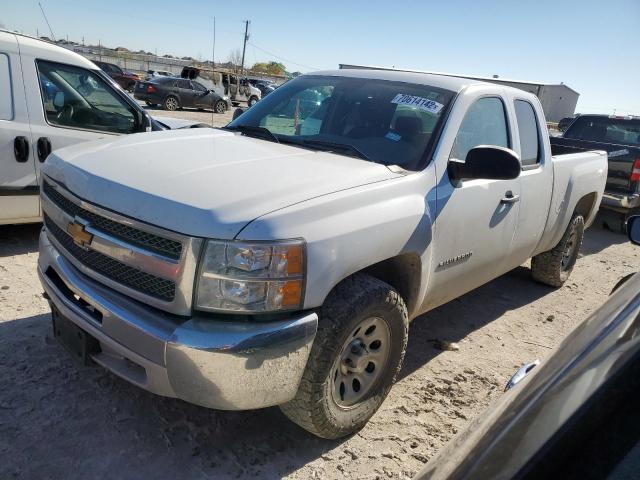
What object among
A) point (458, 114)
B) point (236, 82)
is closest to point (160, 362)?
point (458, 114)

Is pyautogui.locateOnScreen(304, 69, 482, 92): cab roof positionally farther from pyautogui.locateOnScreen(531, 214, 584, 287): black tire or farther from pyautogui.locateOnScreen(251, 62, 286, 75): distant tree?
pyautogui.locateOnScreen(251, 62, 286, 75): distant tree

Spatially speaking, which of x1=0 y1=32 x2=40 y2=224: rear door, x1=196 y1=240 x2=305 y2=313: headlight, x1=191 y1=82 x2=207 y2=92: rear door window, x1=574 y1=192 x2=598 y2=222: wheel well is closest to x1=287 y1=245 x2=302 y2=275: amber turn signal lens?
x1=196 y1=240 x2=305 y2=313: headlight

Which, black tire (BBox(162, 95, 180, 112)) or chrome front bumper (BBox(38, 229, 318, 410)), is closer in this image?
chrome front bumper (BBox(38, 229, 318, 410))

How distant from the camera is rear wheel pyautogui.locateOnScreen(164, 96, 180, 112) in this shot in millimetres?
22141

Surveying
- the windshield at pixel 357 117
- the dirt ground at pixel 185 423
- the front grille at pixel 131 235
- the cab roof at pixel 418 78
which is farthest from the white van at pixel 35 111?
the cab roof at pixel 418 78

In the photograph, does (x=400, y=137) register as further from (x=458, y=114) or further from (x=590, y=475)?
(x=590, y=475)

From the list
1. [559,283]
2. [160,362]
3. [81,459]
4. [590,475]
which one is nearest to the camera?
[590,475]

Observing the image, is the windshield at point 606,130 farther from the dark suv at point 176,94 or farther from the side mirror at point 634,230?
the dark suv at point 176,94

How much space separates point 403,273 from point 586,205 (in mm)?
3519

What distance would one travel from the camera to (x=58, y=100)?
479 centimetres

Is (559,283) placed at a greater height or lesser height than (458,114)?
lesser

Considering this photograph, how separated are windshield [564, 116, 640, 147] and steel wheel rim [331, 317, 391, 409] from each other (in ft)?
25.7

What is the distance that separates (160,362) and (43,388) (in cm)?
120

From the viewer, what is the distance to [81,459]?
2379 mm
